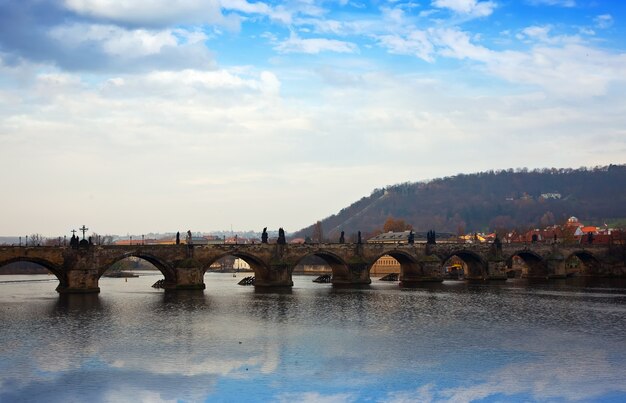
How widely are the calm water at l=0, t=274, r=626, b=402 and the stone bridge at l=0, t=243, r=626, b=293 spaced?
21.1 ft

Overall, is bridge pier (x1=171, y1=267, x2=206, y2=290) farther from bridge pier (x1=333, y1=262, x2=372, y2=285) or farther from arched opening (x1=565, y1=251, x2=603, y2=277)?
arched opening (x1=565, y1=251, x2=603, y2=277)

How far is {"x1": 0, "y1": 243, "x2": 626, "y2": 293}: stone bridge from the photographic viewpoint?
59500mm

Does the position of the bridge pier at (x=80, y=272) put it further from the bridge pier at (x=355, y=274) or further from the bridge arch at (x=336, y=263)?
the bridge pier at (x=355, y=274)

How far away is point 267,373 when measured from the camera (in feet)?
87.5

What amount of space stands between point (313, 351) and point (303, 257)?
1532 inches

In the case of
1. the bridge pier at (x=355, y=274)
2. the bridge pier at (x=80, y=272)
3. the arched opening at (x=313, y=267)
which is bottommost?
the arched opening at (x=313, y=267)

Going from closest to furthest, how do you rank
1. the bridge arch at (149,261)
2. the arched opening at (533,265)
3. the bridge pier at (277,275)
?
the bridge arch at (149,261), the bridge pier at (277,275), the arched opening at (533,265)

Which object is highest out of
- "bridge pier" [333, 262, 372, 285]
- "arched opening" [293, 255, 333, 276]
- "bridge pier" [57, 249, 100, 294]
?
"bridge pier" [57, 249, 100, 294]

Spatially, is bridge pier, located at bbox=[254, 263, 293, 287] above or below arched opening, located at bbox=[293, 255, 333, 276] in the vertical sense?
above

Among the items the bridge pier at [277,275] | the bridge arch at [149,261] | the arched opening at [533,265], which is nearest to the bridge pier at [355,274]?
the bridge pier at [277,275]

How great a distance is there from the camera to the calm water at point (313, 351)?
23875mm

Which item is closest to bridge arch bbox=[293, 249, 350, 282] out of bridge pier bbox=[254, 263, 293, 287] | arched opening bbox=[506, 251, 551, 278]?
bridge pier bbox=[254, 263, 293, 287]

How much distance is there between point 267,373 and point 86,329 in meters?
15.4

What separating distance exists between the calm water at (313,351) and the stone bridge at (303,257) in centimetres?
642
